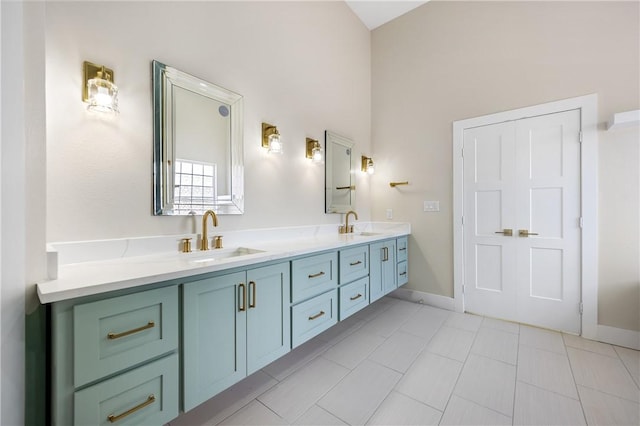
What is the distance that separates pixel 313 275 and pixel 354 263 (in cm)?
54

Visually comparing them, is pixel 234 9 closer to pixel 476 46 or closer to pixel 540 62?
pixel 476 46

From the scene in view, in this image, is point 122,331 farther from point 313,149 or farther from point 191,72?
point 313,149

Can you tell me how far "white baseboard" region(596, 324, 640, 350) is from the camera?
2119 mm

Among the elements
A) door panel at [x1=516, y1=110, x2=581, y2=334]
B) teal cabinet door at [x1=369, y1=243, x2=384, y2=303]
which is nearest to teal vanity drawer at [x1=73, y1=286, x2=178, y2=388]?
teal cabinet door at [x1=369, y1=243, x2=384, y2=303]

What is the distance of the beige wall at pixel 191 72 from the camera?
1.31 meters

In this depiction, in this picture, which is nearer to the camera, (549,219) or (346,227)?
(549,219)

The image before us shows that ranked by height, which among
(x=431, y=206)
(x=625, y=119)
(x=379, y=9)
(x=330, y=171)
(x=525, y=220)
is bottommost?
(x=525, y=220)

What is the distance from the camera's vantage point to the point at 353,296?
88.9 inches

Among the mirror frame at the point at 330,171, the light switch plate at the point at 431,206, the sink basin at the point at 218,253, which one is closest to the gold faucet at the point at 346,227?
the mirror frame at the point at 330,171

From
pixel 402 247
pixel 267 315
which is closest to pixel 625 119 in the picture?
pixel 402 247

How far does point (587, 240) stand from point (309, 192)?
8.16ft

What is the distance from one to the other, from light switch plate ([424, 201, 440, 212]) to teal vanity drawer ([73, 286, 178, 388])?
2.78 meters

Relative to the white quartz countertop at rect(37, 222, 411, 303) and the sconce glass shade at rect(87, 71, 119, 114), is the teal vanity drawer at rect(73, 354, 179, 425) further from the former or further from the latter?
the sconce glass shade at rect(87, 71, 119, 114)

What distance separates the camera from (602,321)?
2236mm
